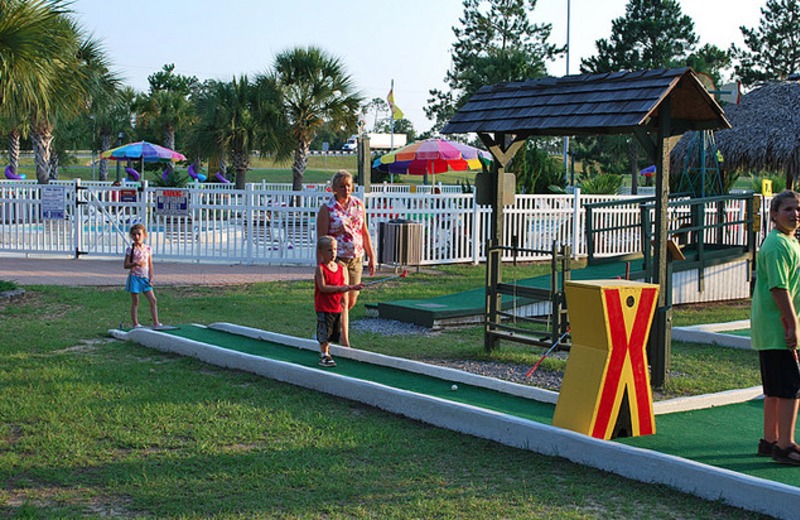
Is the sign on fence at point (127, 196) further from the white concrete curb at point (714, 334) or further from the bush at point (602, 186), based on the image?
the bush at point (602, 186)

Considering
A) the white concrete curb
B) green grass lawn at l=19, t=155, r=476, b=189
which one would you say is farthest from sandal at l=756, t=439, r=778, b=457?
green grass lawn at l=19, t=155, r=476, b=189

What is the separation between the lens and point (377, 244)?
15719mm

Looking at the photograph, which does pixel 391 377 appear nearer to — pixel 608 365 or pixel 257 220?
pixel 608 365

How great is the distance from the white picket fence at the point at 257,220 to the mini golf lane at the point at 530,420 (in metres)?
7.70

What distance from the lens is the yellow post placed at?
5.45 metres

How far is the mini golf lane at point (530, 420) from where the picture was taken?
4.66m

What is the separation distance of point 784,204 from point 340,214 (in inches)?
175

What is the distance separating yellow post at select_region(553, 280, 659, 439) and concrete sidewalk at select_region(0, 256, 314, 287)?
31.1 ft

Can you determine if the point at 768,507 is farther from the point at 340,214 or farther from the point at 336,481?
the point at 340,214

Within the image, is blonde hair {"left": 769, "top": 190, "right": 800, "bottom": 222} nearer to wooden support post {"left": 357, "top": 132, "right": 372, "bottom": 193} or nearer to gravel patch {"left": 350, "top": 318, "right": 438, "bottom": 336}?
gravel patch {"left": 350, "top": 318, "right": 438, "bottom": 336}

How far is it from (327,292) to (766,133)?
13.5 m

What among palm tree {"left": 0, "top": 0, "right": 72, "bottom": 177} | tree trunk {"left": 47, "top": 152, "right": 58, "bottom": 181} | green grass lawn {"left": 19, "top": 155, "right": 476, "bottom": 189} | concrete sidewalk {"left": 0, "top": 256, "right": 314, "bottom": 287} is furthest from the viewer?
green grass lawn {"left": 19, "top": 155, "right": 476, "bottom": 189}

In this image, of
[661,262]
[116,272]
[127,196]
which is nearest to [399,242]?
[116,272]

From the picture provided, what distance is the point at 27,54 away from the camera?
11273 mm
